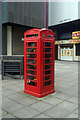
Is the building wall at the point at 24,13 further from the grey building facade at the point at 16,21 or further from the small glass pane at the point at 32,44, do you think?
the small glass pane at the point at 32,44

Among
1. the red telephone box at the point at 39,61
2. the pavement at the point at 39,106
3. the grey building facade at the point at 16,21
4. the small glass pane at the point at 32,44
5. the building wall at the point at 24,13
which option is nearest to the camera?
the pavement at the point at 39,106

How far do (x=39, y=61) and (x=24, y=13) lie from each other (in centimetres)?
1734

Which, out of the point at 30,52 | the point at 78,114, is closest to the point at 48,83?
the point at 30,52

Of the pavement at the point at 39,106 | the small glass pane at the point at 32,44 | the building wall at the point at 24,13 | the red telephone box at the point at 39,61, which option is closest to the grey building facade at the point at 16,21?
the building wall at the point at 24,13

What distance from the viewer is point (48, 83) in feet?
16.5

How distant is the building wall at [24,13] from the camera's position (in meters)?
18.4

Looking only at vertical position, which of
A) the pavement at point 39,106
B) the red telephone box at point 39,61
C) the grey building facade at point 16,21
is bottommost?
the pavement at point 39,106

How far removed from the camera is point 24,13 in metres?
20.2

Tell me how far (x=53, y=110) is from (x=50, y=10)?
23821mm

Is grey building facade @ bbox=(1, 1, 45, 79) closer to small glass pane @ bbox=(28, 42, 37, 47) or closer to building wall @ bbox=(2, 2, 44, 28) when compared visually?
building wall @ bbox=(2, 2, 44, 28)

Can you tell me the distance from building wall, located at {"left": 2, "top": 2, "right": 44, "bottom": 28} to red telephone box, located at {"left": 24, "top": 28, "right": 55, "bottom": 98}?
1487 centimetres

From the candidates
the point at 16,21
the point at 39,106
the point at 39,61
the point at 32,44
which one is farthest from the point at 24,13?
the point at 39,106

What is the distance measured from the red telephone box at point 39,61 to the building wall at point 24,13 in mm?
14870

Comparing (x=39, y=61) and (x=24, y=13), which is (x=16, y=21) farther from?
(x=39, y=61)
